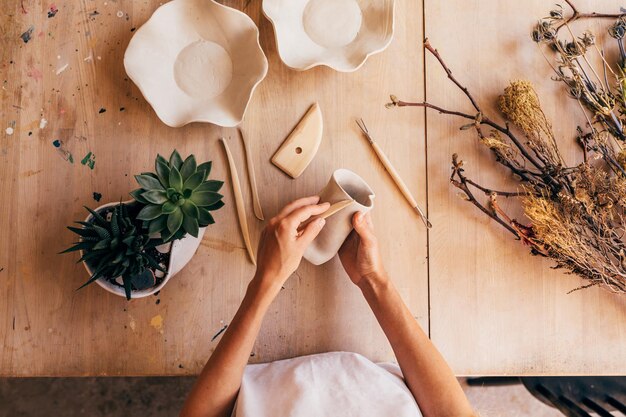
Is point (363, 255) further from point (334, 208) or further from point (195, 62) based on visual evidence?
point (195, 62)

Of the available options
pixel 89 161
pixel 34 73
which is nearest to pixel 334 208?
pixel 89 161

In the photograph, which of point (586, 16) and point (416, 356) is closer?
point (416, 356)

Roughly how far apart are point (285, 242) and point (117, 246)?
315 millimetres

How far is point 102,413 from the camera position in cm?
154

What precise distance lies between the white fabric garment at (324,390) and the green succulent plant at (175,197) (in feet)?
1.15

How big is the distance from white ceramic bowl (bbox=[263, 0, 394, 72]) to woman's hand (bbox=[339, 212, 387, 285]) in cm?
35

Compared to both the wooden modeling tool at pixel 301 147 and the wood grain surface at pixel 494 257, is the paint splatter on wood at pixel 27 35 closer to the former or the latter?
the wooden modeling tool at pixel 301 147

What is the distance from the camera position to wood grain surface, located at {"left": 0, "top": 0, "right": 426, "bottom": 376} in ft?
3.20

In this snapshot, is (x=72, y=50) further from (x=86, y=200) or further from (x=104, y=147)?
(x=86, y=200)

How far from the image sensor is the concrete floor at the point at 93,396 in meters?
1.53

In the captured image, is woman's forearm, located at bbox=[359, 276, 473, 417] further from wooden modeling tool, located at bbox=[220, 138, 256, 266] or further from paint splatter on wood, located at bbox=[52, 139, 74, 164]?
paint splatter on wood, located at bbox=[52, 139, 74, 164]

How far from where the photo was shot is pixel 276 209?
101cm

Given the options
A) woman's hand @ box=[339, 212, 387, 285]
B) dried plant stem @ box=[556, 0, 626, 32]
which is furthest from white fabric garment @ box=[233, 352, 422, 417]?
dried plant stem @ box=[556, 0, 626, 32]

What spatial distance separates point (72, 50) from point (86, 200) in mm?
349
